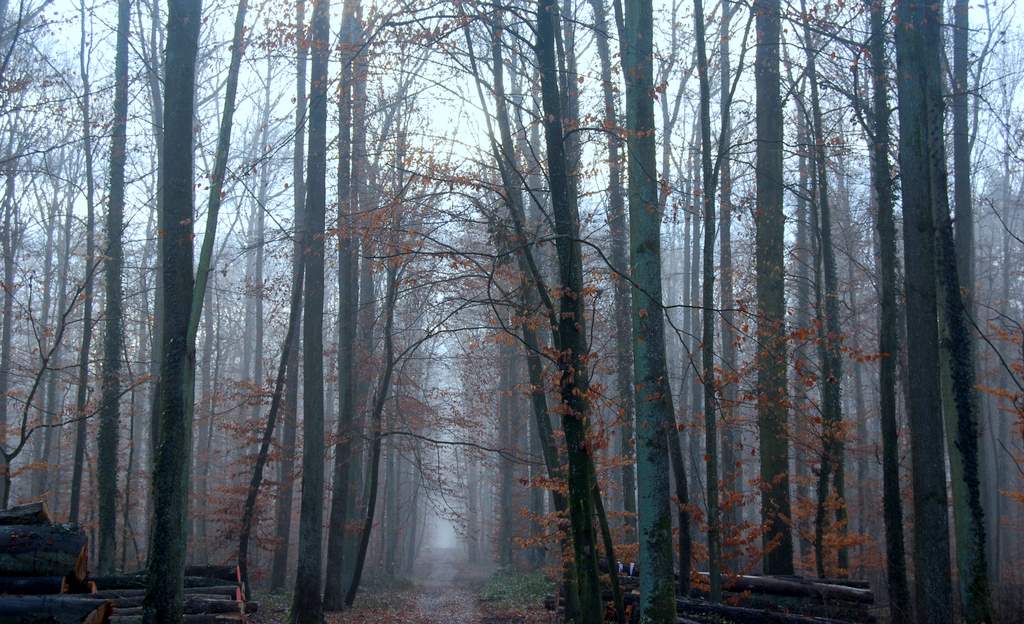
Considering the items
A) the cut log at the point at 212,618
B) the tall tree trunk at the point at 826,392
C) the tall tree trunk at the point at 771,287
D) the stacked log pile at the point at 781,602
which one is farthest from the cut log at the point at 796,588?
the cut log at the point at 212,618

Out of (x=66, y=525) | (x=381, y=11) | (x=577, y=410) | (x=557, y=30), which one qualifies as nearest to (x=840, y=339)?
(x=577, y=410)

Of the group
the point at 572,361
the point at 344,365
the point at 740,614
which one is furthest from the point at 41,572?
the point at 344,365

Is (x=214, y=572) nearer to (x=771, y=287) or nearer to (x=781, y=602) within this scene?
(x=781, y=602)

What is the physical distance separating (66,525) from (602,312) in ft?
43.3

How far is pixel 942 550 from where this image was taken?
9.64 metres

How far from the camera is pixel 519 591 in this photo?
842 inches

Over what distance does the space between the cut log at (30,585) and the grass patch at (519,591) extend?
11334 millimetres

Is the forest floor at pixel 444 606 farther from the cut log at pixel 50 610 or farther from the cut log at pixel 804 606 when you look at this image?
the cut log at pixel 50 610

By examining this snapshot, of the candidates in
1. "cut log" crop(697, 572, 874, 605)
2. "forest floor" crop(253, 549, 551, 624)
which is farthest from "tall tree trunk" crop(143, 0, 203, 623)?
"cut log" crop(697, 572, 874, 605)

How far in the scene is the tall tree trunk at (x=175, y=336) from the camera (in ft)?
28.5

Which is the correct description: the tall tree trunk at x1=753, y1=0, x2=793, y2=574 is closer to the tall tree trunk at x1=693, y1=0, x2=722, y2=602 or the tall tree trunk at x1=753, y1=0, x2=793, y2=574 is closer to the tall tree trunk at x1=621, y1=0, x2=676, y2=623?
the tall tree trunk at x1=693, y1=0, x2=722, y2=602

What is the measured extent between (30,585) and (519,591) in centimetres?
1524

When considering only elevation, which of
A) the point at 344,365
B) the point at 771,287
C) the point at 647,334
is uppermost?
the point at 771,287

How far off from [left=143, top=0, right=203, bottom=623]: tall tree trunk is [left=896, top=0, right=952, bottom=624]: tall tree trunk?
28.7ft
